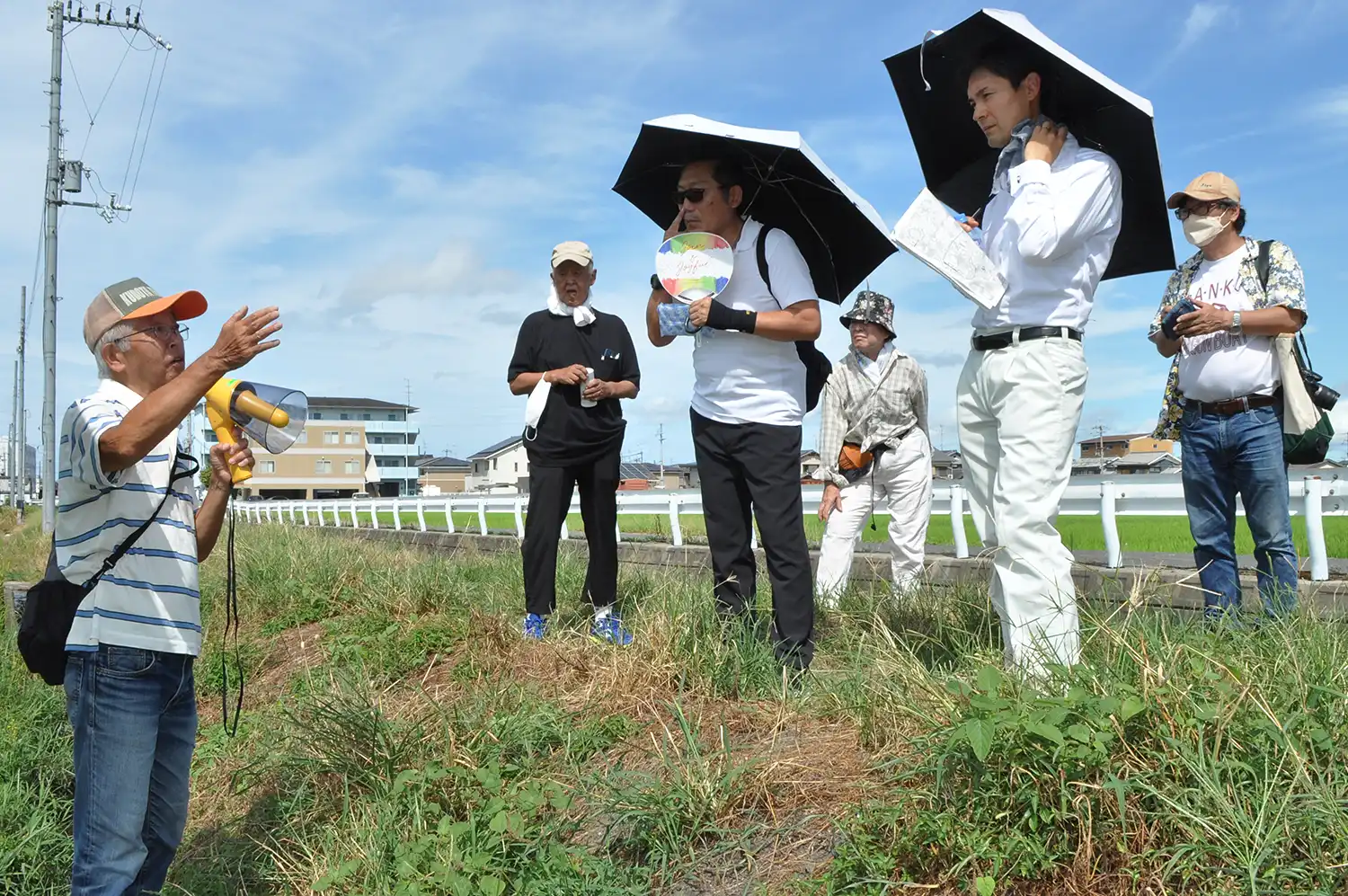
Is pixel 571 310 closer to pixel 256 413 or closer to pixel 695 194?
pixel 695 194

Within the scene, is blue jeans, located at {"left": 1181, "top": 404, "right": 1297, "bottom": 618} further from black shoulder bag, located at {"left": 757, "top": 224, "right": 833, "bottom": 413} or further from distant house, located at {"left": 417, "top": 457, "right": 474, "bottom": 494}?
distant house, located at {"left": 417, "top": 457, "right": 474, "bottom": 494}

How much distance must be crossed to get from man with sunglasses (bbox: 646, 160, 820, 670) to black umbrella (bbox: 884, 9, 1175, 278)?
2.40 feet

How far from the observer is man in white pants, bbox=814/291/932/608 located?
6156mm

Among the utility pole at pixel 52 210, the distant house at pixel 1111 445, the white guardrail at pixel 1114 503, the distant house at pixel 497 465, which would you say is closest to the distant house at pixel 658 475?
the distant house at pixel 497 465

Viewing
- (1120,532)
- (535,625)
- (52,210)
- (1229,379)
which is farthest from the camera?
(52,210)

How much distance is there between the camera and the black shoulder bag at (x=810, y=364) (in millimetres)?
4172

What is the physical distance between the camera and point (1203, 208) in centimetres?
430

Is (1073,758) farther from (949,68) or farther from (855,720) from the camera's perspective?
(949,68)

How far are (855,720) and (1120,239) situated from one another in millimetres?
2212

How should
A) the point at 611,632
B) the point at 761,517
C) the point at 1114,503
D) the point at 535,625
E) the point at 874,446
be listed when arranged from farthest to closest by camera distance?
the point at 1114,503 → the point at 874,446 → the point at 535,625 → the point at 611,632 → the point at 761,517

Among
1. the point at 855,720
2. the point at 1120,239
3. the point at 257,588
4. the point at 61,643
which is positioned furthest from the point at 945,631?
the point at 257,588

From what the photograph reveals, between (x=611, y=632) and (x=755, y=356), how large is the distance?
156 cm

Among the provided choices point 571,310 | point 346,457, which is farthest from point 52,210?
point 346,457

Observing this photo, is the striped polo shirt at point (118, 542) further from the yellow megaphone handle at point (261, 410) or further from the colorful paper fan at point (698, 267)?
the colorful paper fan at point (698, 267)
